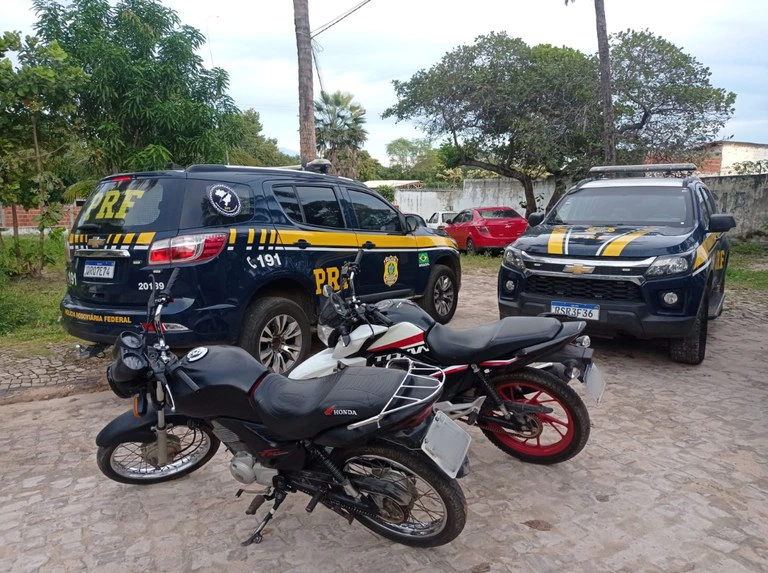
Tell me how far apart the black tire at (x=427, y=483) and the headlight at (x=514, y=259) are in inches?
140

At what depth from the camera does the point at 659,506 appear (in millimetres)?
3035

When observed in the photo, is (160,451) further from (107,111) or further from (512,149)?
(512,149)

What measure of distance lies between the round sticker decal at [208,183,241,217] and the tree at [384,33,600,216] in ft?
49.1

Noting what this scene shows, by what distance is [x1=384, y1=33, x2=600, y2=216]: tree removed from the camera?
17906 mm

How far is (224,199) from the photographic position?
14.7ft

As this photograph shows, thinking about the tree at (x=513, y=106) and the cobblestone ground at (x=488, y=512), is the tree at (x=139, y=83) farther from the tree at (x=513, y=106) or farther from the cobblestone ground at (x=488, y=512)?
the tree at (x=513, y=106)

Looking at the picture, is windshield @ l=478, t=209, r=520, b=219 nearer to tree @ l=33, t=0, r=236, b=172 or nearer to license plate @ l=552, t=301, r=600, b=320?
tree @ l=33, t=0, r=236, b=172

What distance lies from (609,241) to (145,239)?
160 inches

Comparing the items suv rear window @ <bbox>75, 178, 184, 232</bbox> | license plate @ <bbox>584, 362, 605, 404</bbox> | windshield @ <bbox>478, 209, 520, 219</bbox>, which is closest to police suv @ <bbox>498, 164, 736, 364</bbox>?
license plate @ <bbox>584, 362, 605, 404</bbox>

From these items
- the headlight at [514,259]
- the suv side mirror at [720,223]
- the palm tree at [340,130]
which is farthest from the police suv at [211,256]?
the palm tree at [340,130]

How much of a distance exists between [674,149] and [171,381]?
61.3ft

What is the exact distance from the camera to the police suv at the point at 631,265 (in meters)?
5.00

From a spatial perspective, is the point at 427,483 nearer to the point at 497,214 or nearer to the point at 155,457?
the point at 155,457

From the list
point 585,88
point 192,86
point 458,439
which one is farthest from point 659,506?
point 585,88
